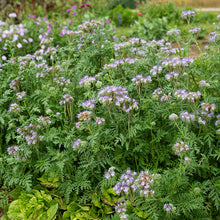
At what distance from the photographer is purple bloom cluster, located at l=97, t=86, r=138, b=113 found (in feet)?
8.34

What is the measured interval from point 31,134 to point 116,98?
108cm

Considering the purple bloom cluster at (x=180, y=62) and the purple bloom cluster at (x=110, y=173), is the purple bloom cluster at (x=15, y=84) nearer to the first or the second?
the purple bloom cluster at (x=110, y=173)

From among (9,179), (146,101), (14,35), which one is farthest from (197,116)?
(14,35)

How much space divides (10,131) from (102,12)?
19.8 feet

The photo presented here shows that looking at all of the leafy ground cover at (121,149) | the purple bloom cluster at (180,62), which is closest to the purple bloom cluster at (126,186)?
the leafy ground cover at (121,149)

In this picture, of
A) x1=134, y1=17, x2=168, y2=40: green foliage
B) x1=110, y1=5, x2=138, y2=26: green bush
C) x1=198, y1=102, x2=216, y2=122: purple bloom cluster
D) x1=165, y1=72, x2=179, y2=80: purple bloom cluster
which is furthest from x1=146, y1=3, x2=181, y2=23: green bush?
x1=198, y1=102, x2=216, y2=122: purple bloom cluster

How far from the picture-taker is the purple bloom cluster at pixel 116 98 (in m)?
2.54

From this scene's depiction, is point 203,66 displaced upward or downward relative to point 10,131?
upward

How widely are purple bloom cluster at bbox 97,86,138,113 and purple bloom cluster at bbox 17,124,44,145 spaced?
2.72ft

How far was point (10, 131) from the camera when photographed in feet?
11.4

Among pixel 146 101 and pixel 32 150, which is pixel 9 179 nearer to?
pixel 32 150

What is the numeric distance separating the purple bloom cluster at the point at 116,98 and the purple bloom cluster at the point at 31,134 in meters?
0.83

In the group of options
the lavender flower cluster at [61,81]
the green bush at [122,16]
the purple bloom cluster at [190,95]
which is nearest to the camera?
the purple bloom cluster at [190,95]

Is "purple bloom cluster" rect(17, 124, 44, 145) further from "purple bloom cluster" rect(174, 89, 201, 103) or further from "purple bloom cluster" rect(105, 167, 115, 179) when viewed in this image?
"purple bloom cluster" rect(174, 89, 201, 103)
